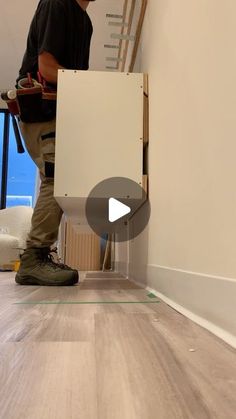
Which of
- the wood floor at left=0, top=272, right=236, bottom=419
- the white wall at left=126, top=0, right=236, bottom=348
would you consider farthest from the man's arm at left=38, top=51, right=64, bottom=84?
the wood floor at left=0, top=272, right=236, bottom=419

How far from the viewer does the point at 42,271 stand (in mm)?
1631

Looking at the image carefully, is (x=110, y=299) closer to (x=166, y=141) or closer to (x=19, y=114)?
(x=166, y=141)

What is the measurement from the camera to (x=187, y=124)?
97 cm

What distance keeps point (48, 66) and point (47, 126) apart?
251mm

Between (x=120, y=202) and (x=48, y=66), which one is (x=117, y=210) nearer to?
(x=120, y=202)

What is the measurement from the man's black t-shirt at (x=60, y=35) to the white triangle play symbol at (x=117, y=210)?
0.65 metres

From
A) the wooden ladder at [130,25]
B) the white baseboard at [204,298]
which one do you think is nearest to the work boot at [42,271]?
the white baseboard at [204,298]

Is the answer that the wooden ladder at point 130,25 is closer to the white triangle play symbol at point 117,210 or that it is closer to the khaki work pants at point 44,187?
the khaki work pants at point 44,187

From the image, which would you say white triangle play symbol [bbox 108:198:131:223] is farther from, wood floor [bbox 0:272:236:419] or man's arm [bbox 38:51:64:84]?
Result: wood floor [bbox 0:272:236:419]

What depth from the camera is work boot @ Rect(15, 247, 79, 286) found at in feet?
5.21

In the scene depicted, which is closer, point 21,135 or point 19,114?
point 19,114

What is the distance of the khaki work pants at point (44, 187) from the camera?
169cm

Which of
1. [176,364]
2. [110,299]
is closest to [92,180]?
[110,299]

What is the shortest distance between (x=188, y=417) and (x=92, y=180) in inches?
51.9
